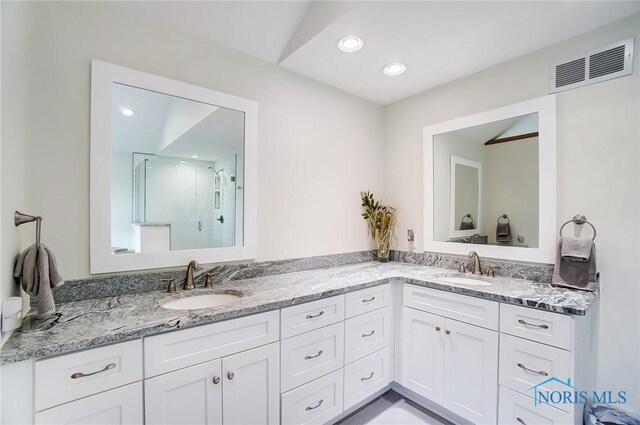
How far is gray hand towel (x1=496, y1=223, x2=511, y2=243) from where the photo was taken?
6.73 ft

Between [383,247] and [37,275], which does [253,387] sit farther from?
[383,247]

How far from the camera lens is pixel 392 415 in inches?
74.2

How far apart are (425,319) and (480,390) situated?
465 mm

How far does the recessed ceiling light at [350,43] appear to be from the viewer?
1755mm

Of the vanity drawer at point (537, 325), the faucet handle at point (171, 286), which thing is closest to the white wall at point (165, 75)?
the faucet handle at point (171, 286)

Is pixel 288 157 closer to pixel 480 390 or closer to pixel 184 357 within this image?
pixel 184 357

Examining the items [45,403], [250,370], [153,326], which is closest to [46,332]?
[45,403]

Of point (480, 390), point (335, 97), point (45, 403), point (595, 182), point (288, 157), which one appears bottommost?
point (480, 390)

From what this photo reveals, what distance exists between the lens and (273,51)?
6.53ft

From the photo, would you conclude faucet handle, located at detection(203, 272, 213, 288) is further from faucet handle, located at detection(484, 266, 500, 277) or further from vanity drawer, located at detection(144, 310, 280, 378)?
faucet handle, located at detection(484, 266, 500, 277)

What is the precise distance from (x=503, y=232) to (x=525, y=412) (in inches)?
44.1

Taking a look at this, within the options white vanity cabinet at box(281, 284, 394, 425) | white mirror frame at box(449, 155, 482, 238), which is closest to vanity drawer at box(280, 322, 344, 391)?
white vanity cabinet at box(281, 284, 394, 425)

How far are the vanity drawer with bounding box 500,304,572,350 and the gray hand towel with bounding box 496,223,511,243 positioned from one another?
69 cm

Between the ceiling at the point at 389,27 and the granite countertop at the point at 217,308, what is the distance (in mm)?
1541
